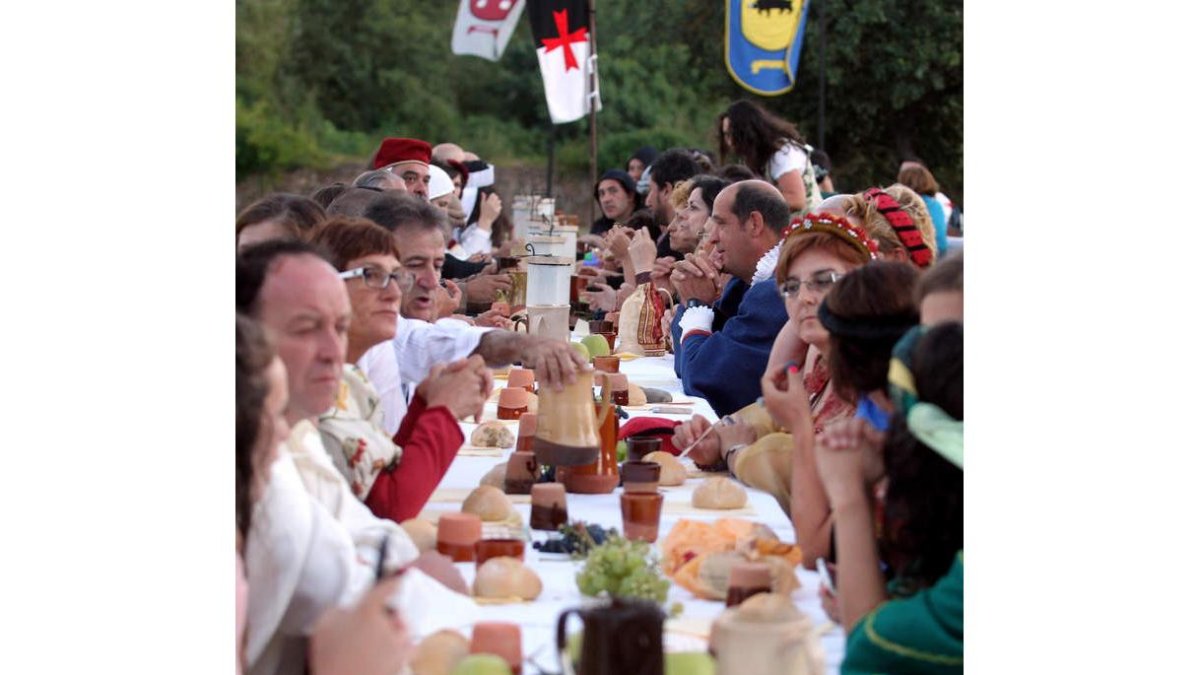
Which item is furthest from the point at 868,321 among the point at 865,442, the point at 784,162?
the point at 784,162

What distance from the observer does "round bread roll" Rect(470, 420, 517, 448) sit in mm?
3617

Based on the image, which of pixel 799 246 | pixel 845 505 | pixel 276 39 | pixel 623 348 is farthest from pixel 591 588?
pixel 276 39

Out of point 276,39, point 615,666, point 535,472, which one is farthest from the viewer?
point 276,39

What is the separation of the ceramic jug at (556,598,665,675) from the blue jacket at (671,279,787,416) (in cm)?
259

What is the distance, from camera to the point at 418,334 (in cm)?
347

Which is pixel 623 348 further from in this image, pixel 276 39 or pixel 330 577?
pixel 276 39

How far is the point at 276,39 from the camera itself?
26.5m

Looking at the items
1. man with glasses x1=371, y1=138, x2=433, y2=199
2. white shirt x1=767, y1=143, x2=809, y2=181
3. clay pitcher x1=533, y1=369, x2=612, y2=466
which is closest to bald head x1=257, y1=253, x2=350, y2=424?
clay pitcher x1=533, y1=369, x2=612, y2=466

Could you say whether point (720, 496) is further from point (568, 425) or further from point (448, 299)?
point (448, 299)

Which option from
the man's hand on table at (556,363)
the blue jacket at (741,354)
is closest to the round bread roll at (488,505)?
the man's hand on table at (556,363)

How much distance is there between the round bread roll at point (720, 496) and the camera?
2916mm

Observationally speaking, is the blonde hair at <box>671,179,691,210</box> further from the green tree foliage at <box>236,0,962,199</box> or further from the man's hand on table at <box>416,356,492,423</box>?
the green tree foliage at <box>236,0,962,199</box>
